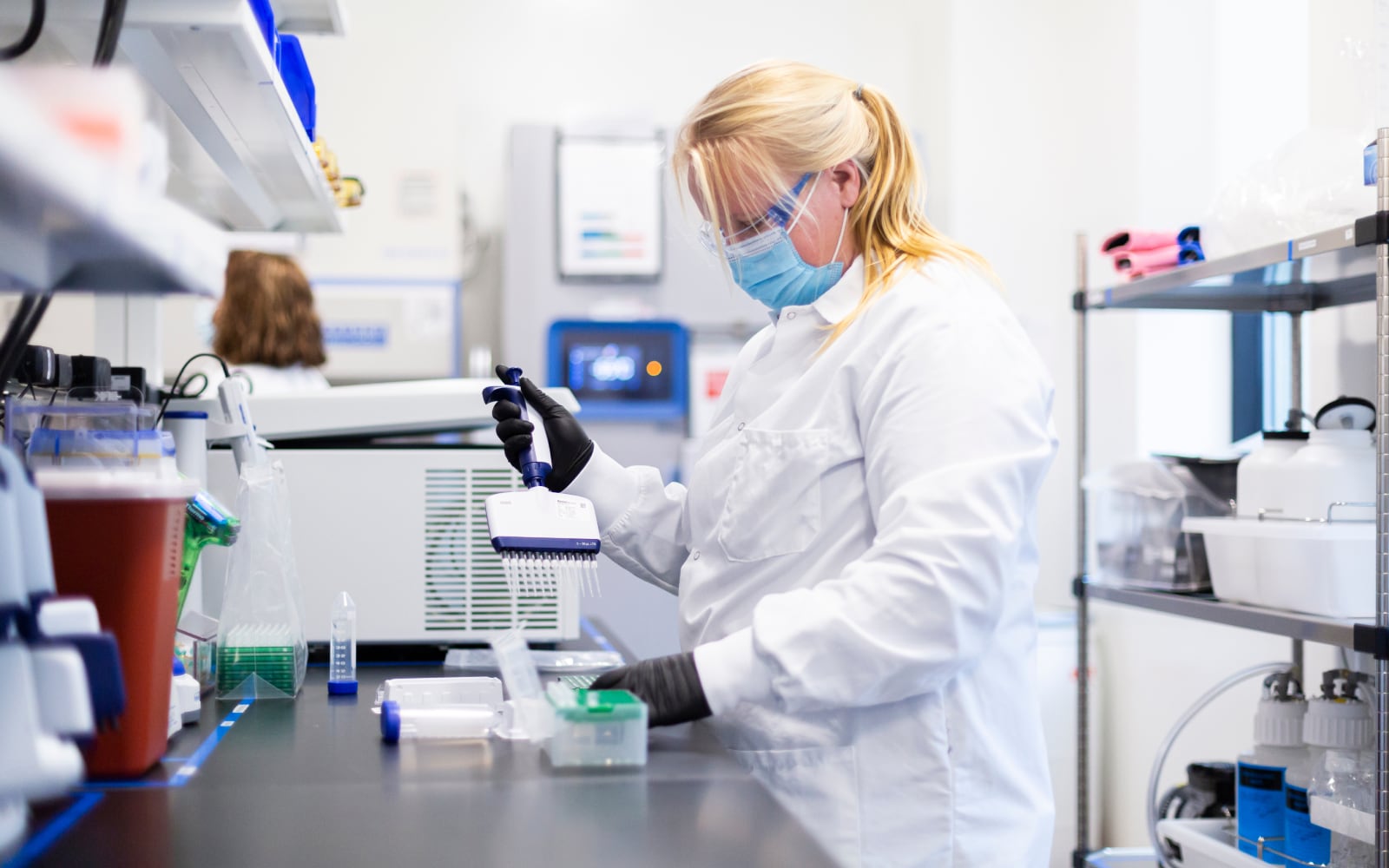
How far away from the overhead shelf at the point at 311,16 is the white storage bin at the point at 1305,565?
152 centimetres

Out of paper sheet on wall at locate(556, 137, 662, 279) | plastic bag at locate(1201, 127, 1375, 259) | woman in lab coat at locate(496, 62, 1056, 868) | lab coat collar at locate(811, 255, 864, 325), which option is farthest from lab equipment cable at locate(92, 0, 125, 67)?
paper sheet on wall at locate(556, 137, 662, 279)

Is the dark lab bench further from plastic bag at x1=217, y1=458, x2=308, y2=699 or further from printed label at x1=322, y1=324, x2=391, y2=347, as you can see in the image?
printed label at x1=322, y1=324, x2=391, y2=347

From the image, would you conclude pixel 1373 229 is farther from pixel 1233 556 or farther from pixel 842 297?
pixel 842 297

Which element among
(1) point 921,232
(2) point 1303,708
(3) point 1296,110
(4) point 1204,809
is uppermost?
(3) point 1296,110

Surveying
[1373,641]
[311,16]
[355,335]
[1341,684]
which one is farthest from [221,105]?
[355,335]

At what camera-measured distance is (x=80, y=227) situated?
0.52 m

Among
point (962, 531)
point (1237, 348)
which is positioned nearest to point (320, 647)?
point (962, 531)

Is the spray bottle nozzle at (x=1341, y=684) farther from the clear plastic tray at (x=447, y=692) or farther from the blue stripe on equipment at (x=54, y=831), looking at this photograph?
the blue stripe on equipment at (x=54, y=831)

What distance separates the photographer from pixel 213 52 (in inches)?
40.2

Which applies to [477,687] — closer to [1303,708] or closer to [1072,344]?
[1303,708]

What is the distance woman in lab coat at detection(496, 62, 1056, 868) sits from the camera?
1008 mm

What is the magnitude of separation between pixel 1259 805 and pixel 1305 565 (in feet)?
1.38

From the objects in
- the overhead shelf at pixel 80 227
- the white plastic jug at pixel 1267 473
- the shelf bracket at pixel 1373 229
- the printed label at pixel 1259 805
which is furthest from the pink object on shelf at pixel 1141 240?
the overhead shelf at pixel 80 227

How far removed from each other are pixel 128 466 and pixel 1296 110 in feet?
9.16
